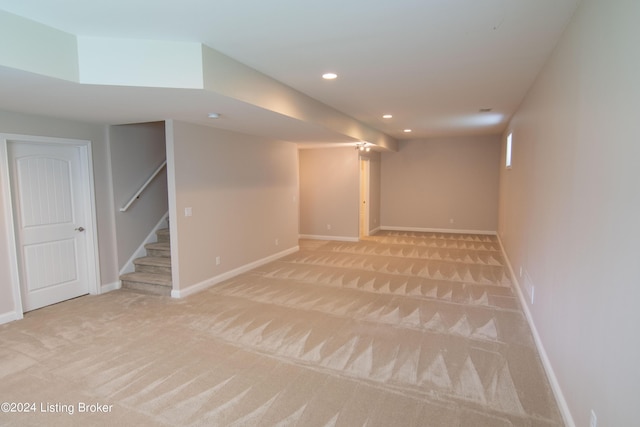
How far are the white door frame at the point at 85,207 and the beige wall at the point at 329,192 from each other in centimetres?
506

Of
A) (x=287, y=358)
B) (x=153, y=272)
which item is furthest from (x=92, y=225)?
(x=287, y=358)

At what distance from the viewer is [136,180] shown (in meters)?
5.37

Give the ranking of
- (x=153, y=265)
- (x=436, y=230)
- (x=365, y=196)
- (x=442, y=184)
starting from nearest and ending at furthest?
(x=153, y=265)
(x=365, y=196)
(x=442, y=184)
(x=436, y=230)

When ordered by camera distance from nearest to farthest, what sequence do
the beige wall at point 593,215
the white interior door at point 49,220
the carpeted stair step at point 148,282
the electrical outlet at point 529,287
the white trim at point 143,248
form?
the beige wall at point 593,215
the electrical outlet at point 529,287
the white interior door at point 49,220
the carpeted stair step at point 148,282
the white trim at point 143,248

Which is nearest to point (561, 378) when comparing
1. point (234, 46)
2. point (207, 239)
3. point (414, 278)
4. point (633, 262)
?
point (633, 262)

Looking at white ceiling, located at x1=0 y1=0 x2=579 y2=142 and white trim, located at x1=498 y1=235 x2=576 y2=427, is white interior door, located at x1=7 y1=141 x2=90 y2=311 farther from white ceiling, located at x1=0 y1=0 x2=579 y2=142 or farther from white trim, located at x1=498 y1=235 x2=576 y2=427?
white trim, located at x1=498 y1=235 x2=576 y2=427

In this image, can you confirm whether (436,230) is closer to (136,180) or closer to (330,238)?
(330,238)

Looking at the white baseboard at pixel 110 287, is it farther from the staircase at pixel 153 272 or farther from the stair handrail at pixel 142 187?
the stair handrail at pixel 142 187

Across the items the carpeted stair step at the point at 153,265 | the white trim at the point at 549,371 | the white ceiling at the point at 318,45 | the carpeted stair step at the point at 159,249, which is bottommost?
the white trim at the point at 549,371

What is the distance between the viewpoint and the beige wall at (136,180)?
511 cm

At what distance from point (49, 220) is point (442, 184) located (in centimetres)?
865

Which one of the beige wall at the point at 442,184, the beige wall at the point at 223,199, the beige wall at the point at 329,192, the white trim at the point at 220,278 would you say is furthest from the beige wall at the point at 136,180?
the beige wall at the point at 442,184

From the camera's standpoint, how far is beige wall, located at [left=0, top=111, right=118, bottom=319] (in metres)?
3.88

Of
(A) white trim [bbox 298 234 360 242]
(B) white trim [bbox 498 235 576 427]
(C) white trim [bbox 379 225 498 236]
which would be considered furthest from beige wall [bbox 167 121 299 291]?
(C) white trim [bbox 379 225 498 236]
